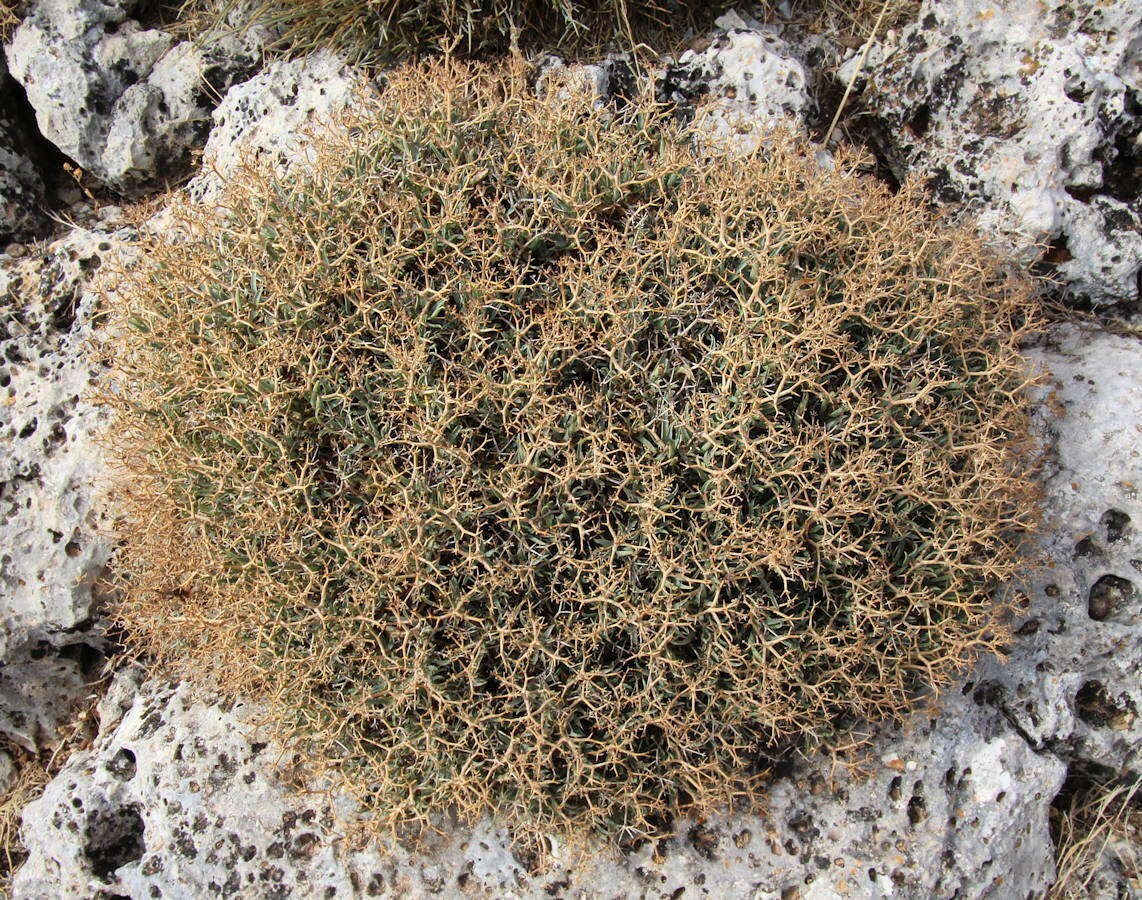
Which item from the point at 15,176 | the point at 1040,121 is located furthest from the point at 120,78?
the point at 1040,121

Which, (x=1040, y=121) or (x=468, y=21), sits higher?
(x=1040, y=121)

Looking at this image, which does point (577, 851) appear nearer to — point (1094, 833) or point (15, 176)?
point (1094, 833)

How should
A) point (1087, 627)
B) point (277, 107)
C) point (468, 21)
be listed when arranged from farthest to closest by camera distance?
1. point (277, 107)
2. point (468, 21)
3. point (1087, 627)

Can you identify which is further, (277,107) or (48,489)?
(277,107)

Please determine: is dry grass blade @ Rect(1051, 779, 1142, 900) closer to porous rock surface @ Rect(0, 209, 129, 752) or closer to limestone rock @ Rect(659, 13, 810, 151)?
limestone rock @ Rect(659, 13, 810, 151)

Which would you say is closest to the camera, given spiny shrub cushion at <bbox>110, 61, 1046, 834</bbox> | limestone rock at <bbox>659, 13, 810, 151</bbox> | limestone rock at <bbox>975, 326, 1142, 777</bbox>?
spiny shrub cushion at <bbox>110, 61, 1046, 834</bbox>

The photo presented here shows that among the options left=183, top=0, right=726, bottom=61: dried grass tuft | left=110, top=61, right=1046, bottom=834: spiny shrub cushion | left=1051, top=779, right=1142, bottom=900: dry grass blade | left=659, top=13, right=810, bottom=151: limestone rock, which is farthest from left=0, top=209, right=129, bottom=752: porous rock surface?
left=1051, top=779, right=1142, bottom=900: dry grass blade
